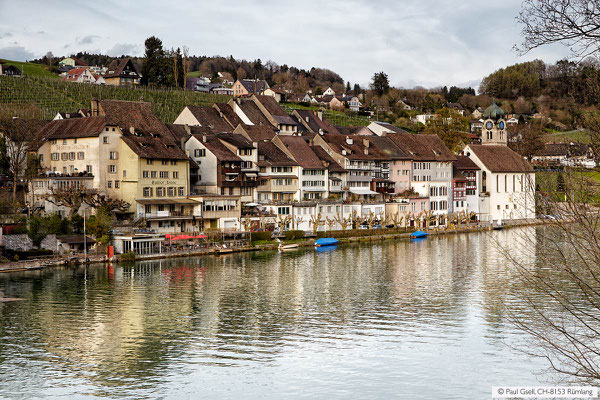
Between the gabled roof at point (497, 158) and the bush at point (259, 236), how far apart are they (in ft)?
154

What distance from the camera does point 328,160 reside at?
86.2 m

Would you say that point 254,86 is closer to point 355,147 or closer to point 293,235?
point 355,147

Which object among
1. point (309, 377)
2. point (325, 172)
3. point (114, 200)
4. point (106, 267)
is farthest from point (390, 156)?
point (309, 377)

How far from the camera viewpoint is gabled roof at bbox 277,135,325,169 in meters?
81.8

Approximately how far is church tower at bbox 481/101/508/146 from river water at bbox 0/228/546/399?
6698 centimetres

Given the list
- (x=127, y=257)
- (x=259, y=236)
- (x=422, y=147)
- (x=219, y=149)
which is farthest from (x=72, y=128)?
(x=422, y=147)

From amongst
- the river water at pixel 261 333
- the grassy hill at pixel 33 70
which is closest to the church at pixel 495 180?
the river water at pixel 261 333

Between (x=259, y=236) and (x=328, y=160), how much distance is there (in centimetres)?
1849

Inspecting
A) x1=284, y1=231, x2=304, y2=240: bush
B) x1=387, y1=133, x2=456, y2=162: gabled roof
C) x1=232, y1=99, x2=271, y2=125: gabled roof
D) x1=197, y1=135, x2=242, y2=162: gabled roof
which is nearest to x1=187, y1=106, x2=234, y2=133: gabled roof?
x1=232, y1=99, x2=271, y2=125: gabled roof

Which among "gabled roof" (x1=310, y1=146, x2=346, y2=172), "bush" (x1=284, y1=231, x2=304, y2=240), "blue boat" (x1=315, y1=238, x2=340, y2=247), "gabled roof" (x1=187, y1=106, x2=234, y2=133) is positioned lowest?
"blue boat" (x1=315, y1=238, x2=340, y2=247)

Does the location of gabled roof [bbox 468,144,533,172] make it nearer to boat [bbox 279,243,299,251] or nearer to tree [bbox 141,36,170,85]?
boat [bbox 279,243,299,251]

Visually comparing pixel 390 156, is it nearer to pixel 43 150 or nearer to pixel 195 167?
pixel 195 167

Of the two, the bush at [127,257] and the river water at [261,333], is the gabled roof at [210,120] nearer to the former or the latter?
the bush at [127,257]

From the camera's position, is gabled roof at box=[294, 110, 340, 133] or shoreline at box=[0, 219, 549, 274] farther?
gabled roof at box=[294, 110, 340, 133]
